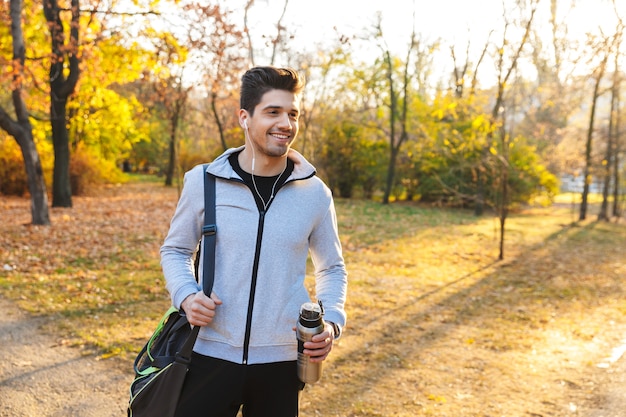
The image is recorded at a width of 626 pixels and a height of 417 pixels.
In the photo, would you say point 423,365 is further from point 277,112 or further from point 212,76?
point 212,76

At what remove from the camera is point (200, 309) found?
1.89m

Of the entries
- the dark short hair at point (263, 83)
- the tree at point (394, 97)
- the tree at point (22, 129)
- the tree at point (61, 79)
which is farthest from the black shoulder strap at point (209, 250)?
the tree at point (394, 97)

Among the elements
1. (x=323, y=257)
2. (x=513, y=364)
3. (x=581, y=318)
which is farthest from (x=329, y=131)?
(x=323, y=257)

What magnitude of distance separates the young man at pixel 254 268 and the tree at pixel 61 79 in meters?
10.2

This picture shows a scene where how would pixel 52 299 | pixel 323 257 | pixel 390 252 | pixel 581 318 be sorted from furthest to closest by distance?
pixel 390 252 < pixel 581 318 < pixel 52 299 < pixel 323 257

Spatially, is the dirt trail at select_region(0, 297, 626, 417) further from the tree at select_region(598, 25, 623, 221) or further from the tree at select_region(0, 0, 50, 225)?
the tree at select_region(598, 25, 623, 221)

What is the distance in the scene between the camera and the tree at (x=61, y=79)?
469 inches

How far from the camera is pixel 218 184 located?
81.3 inches

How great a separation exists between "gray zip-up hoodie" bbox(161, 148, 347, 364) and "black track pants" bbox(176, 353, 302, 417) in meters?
0.04

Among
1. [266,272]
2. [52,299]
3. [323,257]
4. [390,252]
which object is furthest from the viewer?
[390,252]

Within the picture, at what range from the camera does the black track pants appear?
197cm

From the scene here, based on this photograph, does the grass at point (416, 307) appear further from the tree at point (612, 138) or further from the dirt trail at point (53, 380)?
the tree at point (612, 138)

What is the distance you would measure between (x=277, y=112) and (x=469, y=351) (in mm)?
4576

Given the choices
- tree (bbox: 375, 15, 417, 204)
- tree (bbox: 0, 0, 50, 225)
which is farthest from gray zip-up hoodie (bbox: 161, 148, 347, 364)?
tree (bbox: 375, 15, 417, 204)
